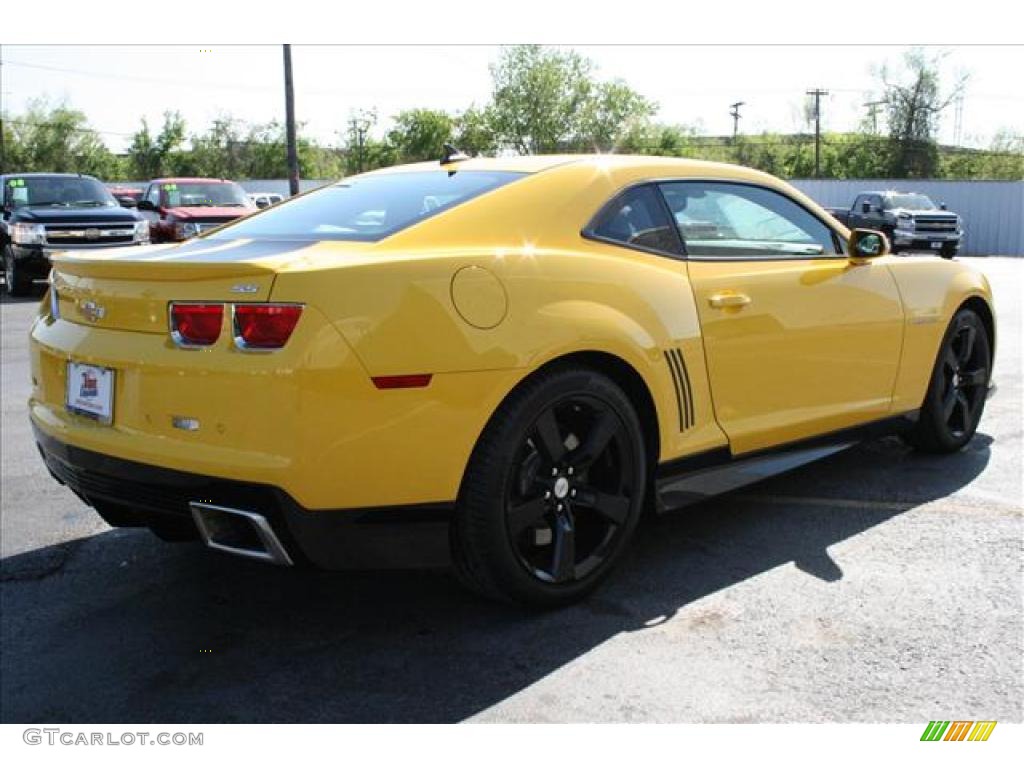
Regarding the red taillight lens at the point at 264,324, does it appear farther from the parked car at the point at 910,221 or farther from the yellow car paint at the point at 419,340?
the parked car at the point at 910,221

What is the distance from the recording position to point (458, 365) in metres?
2.79

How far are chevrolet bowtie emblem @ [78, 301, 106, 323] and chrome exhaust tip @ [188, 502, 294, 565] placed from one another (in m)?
0.71

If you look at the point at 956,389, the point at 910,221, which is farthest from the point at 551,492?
the point at 910,221

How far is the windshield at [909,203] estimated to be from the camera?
26984 mm

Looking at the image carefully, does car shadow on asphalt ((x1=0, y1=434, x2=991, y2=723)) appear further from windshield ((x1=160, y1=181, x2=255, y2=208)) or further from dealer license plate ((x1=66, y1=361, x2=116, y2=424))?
windshield ((x1=160, y1=181, x2=255, y2=208))

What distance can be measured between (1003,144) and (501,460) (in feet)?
140

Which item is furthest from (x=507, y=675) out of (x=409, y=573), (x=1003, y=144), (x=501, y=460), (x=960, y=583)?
(x=1003, y=144)

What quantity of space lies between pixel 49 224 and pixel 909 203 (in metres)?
22.1

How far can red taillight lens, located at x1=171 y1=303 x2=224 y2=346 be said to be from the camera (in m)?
2.69

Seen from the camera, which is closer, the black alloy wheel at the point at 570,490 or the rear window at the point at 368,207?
the black alloy wheel at the point at 570,490

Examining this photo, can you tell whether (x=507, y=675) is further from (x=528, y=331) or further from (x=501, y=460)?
(x=528, y=331)

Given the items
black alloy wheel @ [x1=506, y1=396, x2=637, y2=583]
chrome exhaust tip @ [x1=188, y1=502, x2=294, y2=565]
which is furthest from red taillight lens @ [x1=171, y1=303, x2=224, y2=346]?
black alloy wheel @ [x1=506, y1=396, x2=637, y2=583]

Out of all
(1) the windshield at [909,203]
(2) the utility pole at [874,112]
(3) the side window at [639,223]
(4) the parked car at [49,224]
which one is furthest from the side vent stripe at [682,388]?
(2) the utility pole at [874,112]

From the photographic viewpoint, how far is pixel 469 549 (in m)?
2.96
